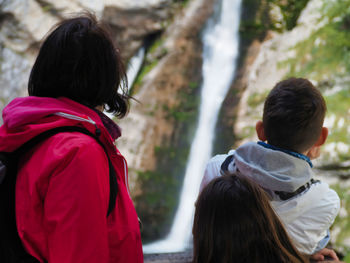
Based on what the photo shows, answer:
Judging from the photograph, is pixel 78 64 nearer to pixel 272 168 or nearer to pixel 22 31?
pixel 272 168

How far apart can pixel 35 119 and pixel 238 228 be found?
0.75 m

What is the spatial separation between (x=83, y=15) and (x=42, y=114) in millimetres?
503

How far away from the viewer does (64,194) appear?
1.18 meters

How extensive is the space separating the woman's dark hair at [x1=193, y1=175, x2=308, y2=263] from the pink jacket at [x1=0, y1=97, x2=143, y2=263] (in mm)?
241

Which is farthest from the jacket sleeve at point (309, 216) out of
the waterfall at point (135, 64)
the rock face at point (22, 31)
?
A: the waterfall at point (135, 64)

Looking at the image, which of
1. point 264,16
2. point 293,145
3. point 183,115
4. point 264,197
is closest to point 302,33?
point 264,16

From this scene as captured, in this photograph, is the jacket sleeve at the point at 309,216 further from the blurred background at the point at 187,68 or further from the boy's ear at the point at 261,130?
the blurred background at the point at 187,68

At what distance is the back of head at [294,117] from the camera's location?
1.73 m

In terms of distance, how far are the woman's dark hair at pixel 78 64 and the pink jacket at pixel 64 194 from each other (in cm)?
12

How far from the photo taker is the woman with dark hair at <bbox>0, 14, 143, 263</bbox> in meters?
1.19

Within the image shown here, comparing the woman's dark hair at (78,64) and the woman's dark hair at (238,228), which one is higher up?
the woman's dark hair at (78,64)

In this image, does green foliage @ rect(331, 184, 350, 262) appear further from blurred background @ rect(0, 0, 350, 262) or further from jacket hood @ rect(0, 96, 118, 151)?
jacket hood @ rect(0, 96, 118, 151)

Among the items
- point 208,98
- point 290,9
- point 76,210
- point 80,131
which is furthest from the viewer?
point 290,9

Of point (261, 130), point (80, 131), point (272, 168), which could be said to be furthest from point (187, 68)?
point (80, 131)
